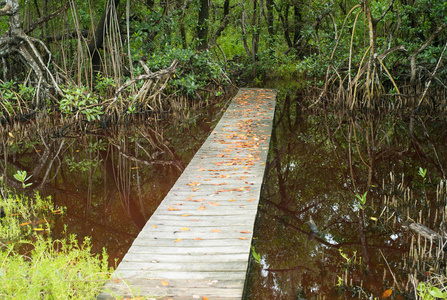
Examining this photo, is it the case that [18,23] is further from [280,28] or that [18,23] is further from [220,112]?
[280,28]

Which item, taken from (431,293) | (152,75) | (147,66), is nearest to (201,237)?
(431,293)

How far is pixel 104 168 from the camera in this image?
5.65 meters

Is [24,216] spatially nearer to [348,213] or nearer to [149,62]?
[348,213]

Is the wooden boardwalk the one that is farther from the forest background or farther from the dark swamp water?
the forest background

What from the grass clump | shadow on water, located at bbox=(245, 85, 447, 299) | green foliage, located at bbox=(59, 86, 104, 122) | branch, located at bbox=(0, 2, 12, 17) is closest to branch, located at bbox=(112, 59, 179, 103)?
green foliage, located at bbox=(59, 86, 104, 122)

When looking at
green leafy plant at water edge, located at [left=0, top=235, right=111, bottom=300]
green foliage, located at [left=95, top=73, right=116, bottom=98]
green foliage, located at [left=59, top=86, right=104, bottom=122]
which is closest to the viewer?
green leafy plant at water edge, located at [left=0, top=235, right=111, bottom=300]

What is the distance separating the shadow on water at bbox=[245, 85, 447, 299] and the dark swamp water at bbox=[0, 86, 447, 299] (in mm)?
12

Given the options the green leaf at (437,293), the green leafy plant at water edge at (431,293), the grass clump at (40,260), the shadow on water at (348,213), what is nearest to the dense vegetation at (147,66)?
the shadow on water at (348,213)

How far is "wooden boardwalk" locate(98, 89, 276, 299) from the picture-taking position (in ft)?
8.11

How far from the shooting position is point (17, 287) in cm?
233

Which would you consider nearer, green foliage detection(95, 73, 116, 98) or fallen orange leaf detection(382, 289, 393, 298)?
fallen orange leaf detection(382, 289, 393, 298)

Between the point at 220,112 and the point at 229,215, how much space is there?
6.40 metres

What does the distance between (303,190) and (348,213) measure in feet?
2.55

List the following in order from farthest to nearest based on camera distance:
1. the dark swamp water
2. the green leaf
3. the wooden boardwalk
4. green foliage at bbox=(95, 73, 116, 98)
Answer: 1. green foliage at bbox=(95, 73, 116, 98)
2. the dark swamp water
3. the wooden boardwalk
4. the green leaf
